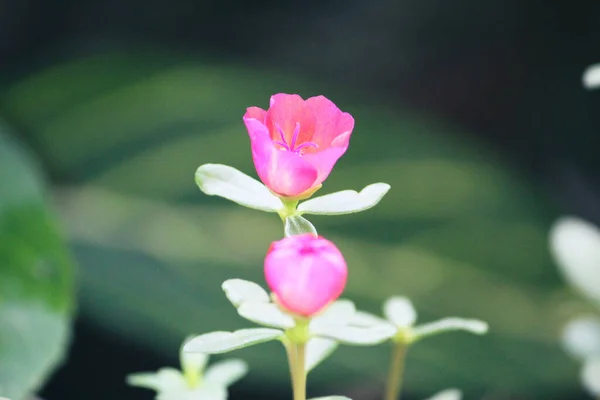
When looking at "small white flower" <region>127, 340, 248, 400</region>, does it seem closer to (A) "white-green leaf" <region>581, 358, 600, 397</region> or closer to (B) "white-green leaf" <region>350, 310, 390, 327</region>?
(B) "white-green leaf" <region>350, 310, 390, 327</region>

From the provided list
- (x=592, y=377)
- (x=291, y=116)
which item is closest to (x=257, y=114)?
(x=291, y=116)

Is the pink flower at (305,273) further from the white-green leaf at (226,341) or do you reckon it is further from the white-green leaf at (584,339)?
the white-green leaf at (584,339)

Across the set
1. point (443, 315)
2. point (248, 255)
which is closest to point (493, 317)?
point (443, 315)

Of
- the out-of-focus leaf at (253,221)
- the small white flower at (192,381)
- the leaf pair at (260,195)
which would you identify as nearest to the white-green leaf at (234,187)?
the leaf pair at (260,195)

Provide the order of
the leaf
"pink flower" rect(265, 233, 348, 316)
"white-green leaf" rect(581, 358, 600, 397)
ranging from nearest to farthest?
1. "pink flower" rect(265, 233, 348, 316)
2. "white-green leaf" rect(581, 358, 600, 397)
3. the leaf

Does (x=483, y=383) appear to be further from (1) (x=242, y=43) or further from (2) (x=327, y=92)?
(1) (x=242, y=43)

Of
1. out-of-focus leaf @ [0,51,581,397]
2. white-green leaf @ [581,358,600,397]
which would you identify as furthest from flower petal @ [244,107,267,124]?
out-of-focus leaf @ [0,51,581,397]
